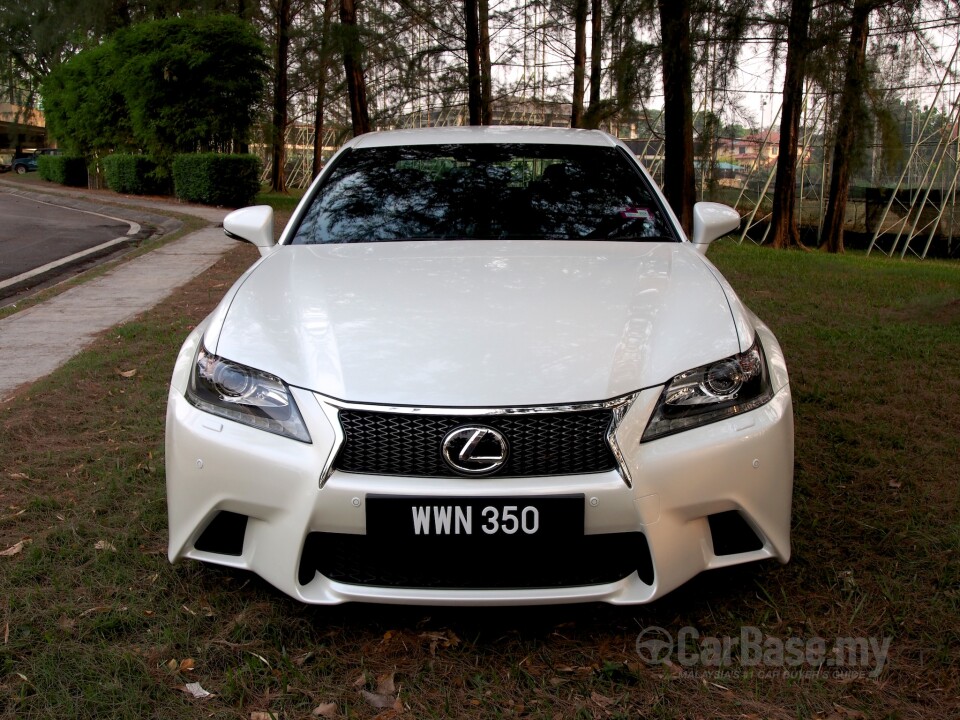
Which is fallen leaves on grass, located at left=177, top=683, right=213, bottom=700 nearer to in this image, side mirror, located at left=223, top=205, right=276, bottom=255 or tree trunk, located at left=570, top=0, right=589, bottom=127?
side mirror, located at left=223, top=205, right=276, bottom=255

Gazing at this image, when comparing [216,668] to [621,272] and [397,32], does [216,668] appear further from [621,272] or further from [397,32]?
[397,32]

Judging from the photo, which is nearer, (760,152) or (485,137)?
(485,137)

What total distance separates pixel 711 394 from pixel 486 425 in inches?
25.6

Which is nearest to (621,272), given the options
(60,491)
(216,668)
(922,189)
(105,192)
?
(216,668)

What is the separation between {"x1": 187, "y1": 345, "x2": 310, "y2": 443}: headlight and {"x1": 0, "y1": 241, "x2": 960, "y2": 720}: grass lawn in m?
0.59

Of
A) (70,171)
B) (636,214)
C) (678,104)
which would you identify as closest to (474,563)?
(636,214)

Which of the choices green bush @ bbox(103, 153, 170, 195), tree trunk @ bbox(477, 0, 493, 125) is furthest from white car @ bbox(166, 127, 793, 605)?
green bush @ bbox(103, 153, 170, 195)

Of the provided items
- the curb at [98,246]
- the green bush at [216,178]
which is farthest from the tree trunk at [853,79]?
the green bush at [216,178]

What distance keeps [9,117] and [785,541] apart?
78.4 metres

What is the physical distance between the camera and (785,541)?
2527mm

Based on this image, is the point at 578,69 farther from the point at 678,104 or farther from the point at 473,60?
the point at 678,104

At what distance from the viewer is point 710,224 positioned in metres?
3.70

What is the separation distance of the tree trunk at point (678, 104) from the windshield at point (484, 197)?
4069 mm

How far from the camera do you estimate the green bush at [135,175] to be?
21.9m
